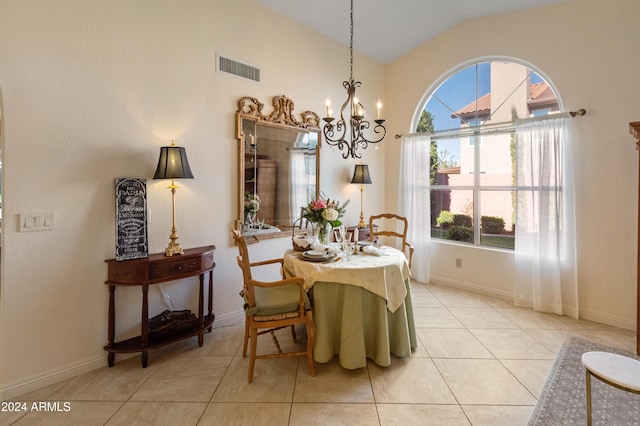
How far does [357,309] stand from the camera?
2328 mm

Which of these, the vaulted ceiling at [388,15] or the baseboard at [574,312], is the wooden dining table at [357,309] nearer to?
the baseboard at [574,312]

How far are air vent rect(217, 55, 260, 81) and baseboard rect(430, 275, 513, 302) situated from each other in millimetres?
3777

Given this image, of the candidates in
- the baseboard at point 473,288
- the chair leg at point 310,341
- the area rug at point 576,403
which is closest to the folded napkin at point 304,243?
the chair leg at point 310,341

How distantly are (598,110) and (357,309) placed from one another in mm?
3349

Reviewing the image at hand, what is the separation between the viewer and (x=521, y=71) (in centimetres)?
383

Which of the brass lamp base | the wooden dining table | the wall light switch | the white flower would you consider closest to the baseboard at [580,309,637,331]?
the wooden dining table

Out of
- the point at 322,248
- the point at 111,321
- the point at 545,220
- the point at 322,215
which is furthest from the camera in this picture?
the point at 545,220

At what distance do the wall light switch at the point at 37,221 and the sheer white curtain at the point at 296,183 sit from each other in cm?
224

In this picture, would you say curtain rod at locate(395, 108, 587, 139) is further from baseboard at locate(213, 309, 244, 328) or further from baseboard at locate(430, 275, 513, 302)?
baseboard at locate(213, 309, 244, 328)

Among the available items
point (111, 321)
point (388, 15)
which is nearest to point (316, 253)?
point (111, 321)

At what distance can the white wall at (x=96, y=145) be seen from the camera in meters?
2.12

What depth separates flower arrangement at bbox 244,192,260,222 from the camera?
3.35 metres

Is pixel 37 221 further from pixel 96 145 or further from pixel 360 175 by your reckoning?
pixel 360 175

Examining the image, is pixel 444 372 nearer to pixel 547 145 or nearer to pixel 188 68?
pixel 547 145
